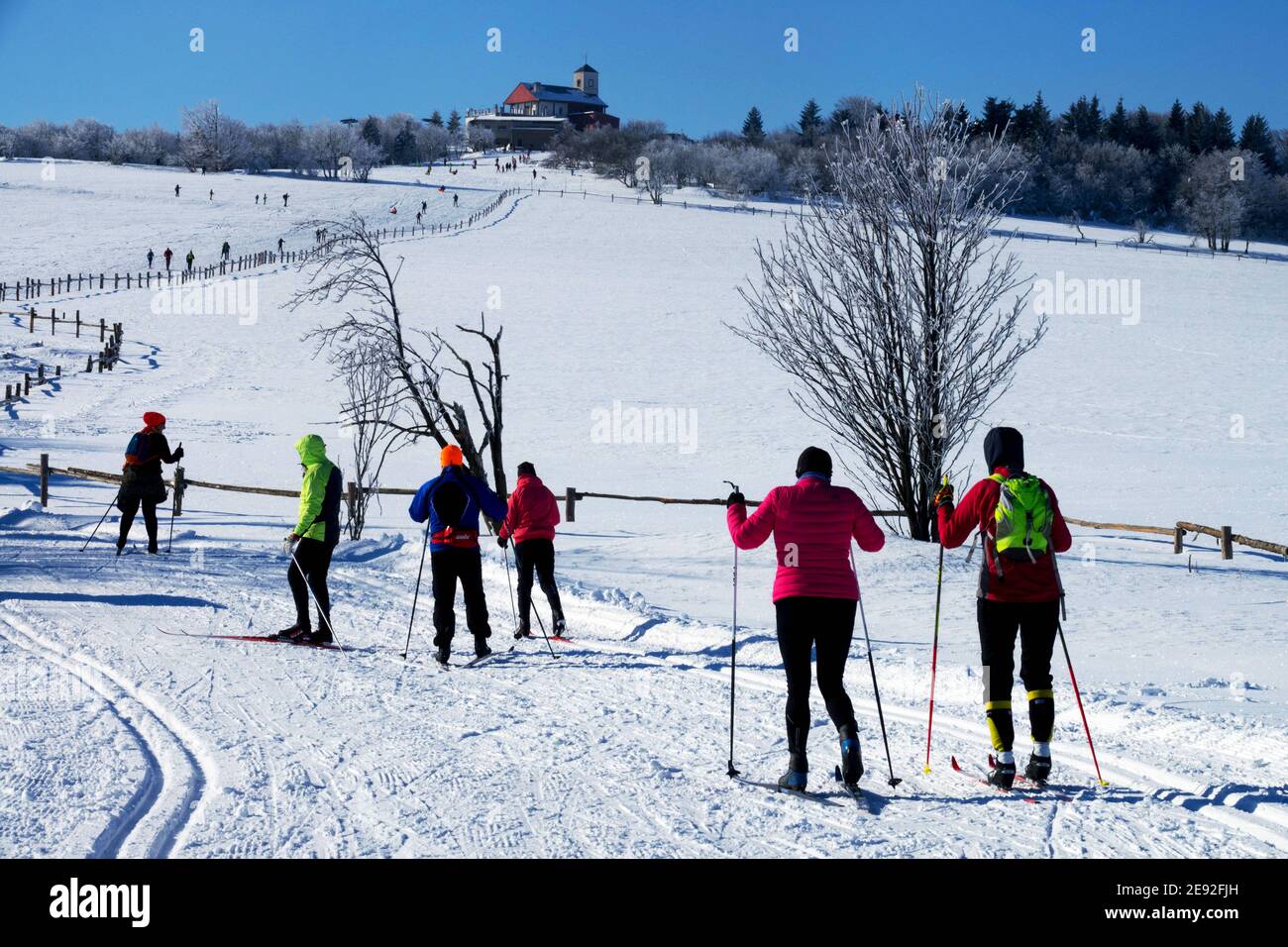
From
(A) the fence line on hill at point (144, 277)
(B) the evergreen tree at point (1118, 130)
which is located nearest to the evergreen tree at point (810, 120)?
(B) the evergreen tree at point (1118, 130)

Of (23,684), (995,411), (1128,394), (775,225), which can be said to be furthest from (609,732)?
(775,225)

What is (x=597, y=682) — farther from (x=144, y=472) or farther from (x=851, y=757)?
(x=144, y=472)

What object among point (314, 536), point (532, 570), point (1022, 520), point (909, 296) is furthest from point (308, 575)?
point (909, 296)

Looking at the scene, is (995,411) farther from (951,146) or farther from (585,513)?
(951,146)

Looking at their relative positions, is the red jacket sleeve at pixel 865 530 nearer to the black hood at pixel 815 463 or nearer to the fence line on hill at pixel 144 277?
the black hood at pixel 815 463

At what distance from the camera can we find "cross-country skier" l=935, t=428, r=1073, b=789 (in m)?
5.85

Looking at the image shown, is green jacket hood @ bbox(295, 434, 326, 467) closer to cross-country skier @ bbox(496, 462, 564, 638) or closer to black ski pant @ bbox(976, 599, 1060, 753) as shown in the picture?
cross-country skier @ bbox(496, 462, 564, 638)

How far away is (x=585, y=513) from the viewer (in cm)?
2355

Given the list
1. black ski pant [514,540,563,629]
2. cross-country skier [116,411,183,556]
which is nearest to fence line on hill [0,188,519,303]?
cross-country skier [116,411,183,556]

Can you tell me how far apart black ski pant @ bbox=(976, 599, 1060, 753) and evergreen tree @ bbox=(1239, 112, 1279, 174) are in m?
140

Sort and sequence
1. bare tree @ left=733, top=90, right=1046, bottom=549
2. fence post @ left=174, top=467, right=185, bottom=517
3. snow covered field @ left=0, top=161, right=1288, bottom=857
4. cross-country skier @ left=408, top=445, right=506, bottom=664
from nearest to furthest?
snow covered field @ left=0, top=161, right=1288, bottom=857 < cross-country skier @ left=408, top=445, right=506, bottom=664 < bare tree @ left=733, top=90, right=1046, bottom=549 < fence post @ left=174, top=467, right=185, bottom=517

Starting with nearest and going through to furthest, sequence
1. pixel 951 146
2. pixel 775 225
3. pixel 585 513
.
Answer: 1. pixel 951 146
2. pixel 585 513
3. pixel 775 225
